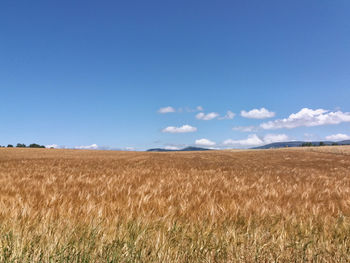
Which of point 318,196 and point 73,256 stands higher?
point 73,256

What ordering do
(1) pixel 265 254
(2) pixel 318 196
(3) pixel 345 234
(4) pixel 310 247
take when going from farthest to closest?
(2) pixel 318 196
(3) pixel 345 234
(4) pixel 310 247
(1) pixel 265 254

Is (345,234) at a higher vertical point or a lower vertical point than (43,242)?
lower

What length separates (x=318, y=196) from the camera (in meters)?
3.94

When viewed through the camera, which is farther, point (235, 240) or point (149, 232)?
point (149, 232)

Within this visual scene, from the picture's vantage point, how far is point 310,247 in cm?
178

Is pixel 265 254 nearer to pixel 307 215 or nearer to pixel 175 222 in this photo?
pixel 175 222

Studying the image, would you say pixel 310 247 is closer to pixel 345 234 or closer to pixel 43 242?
pixel 345 234

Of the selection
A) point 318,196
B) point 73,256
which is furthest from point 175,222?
point 318,196

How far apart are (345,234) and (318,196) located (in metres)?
1.98

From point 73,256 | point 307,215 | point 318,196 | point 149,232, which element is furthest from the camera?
point 318,196

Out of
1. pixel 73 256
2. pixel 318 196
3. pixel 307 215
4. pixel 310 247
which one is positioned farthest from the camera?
pixel 318 196

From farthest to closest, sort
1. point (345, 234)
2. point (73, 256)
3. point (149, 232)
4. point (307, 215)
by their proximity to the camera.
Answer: point (307, 215)
point (345, 234)
point (149, 232)
point (73, 256)

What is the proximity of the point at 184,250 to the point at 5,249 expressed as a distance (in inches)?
47.2

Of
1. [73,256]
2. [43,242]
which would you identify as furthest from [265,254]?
[43,242]
